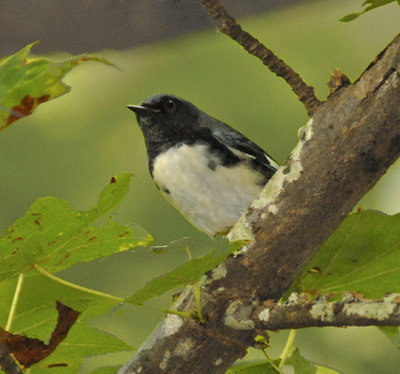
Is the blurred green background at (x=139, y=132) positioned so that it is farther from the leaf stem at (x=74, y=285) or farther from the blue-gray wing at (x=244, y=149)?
the leaf stem at (x=74, y=285)

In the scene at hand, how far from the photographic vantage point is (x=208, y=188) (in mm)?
848

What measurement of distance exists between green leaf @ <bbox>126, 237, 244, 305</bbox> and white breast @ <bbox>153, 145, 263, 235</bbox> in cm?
55

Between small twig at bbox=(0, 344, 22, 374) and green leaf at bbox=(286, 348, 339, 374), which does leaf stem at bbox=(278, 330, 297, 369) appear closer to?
green leaf at bbox=(286, 348, 339, 374)

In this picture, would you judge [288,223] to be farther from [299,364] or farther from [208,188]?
[208,188]

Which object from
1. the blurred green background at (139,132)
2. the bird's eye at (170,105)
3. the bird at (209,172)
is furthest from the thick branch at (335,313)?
the blurred green background at (139,132)

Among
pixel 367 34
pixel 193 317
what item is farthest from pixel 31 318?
pixel 367 34

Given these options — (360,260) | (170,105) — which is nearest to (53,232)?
(360,260)

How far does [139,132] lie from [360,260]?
3.10 feet

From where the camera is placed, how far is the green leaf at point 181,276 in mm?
285

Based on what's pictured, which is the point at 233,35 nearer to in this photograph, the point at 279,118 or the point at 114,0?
the point at 114,0

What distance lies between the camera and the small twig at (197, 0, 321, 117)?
0.39 meters

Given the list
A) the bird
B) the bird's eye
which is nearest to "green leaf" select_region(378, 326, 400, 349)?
the bird

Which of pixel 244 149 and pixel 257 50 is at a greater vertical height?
pixel 257 50

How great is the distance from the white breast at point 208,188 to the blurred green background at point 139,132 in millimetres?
270
